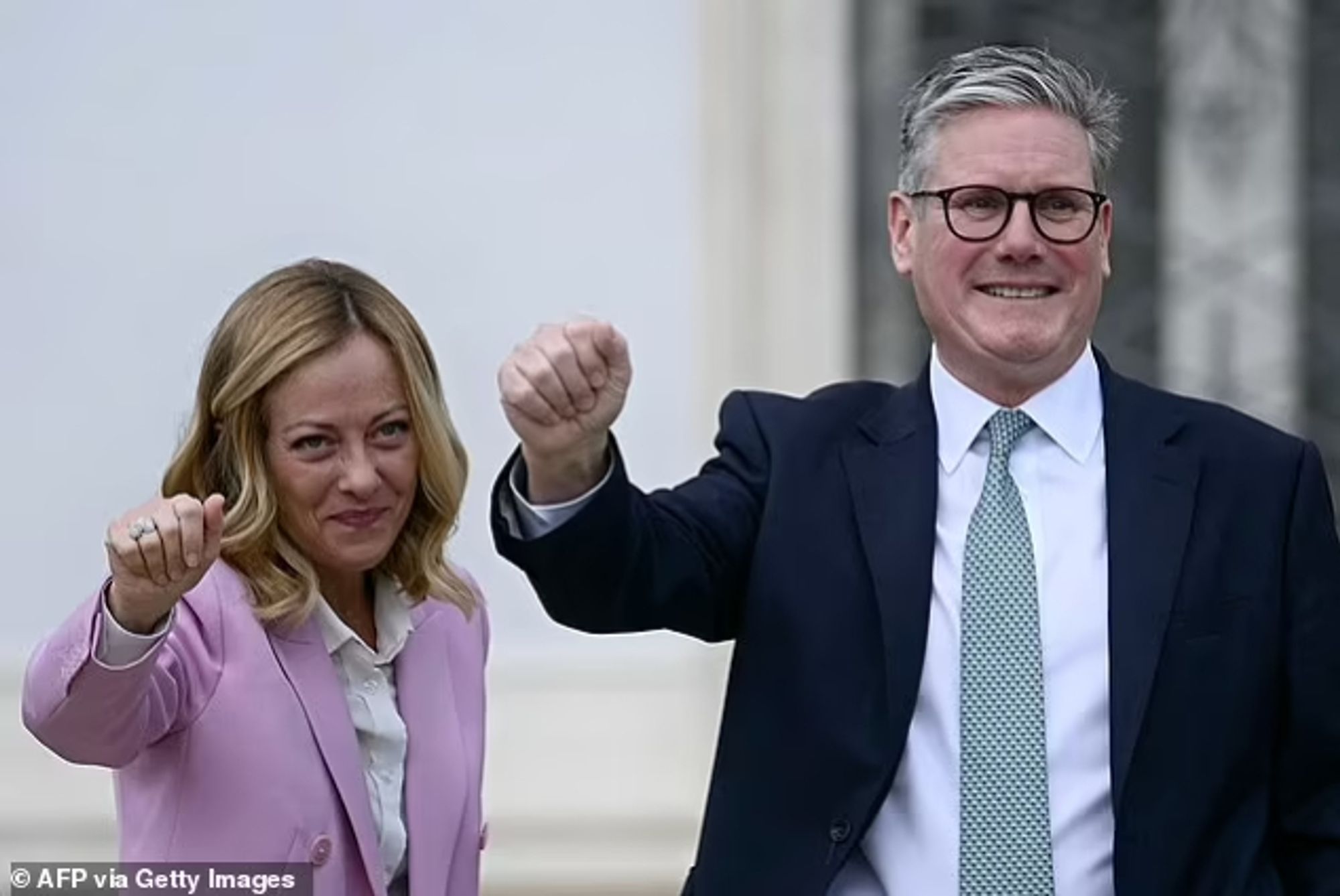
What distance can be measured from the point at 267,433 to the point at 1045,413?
2.74 ft

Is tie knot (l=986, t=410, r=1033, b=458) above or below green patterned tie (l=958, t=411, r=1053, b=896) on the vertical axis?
above

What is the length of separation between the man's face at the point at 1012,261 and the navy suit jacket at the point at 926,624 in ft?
0.39

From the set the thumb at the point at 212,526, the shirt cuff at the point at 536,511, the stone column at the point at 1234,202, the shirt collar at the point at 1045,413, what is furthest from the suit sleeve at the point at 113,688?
the stone column at the point at 1234,202

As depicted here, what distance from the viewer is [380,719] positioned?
2857 mm

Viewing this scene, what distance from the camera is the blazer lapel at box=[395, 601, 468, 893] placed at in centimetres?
283

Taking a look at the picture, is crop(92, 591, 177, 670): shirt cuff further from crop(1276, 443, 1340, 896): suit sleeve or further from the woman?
crop(1276, 443, 1340, 896): suit sleeve

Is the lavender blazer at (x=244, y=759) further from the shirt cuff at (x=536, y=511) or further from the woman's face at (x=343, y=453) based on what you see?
the shirt cuff at (x=536, y=511)

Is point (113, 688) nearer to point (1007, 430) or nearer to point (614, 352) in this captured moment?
point (614, 352)

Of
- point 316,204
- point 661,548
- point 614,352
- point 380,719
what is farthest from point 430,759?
point 316,204

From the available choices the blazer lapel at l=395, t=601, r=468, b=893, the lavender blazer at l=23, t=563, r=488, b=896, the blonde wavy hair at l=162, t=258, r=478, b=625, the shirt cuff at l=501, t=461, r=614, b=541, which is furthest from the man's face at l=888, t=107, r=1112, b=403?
the lavender blazer at l=23, t=563, r=488, b=896

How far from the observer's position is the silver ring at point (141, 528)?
99.0 inches

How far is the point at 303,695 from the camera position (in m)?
2.78

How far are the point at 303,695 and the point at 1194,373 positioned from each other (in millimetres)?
3637

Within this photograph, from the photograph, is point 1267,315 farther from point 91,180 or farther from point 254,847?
point 254,847
